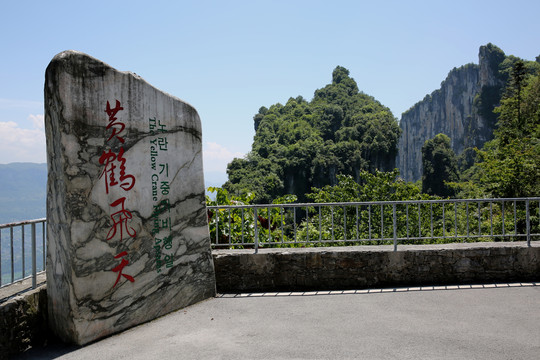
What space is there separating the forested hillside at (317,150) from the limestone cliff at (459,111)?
18756 millimetres

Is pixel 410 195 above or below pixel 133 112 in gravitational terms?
A: below

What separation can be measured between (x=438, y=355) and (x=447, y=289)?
2168mm

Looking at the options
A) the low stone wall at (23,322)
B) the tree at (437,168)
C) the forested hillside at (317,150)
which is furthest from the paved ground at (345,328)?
the tree at (437,168)

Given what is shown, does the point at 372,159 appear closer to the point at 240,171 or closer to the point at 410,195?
the point at 240,171

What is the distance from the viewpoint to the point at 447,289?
5.22 meters

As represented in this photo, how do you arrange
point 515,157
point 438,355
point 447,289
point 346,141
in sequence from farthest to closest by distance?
point 346,141 → point 515,157 → point 447,289 → point 438,355

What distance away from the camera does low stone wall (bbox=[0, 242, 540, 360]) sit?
17.9 ft

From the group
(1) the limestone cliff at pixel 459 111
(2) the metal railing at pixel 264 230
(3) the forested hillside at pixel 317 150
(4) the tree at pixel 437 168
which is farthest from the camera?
(1) the limestone cliff at pixel 459 111

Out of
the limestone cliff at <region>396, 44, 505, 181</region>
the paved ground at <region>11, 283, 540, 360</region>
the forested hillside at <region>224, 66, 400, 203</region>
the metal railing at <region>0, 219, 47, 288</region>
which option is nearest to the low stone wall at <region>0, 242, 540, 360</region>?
the paved ground at <region>11, 283, 540, 360</region>

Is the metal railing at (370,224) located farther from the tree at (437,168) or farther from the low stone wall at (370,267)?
the tree at (437,168)

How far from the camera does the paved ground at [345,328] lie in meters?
3.41

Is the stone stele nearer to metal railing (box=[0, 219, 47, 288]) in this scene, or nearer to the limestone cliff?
metal railing (box=[0, 219, 47, 288])

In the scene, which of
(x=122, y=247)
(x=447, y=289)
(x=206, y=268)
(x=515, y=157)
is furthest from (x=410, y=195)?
(x=122, y=247)

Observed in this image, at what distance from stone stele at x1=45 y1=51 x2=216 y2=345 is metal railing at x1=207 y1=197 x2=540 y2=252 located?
0.90m
